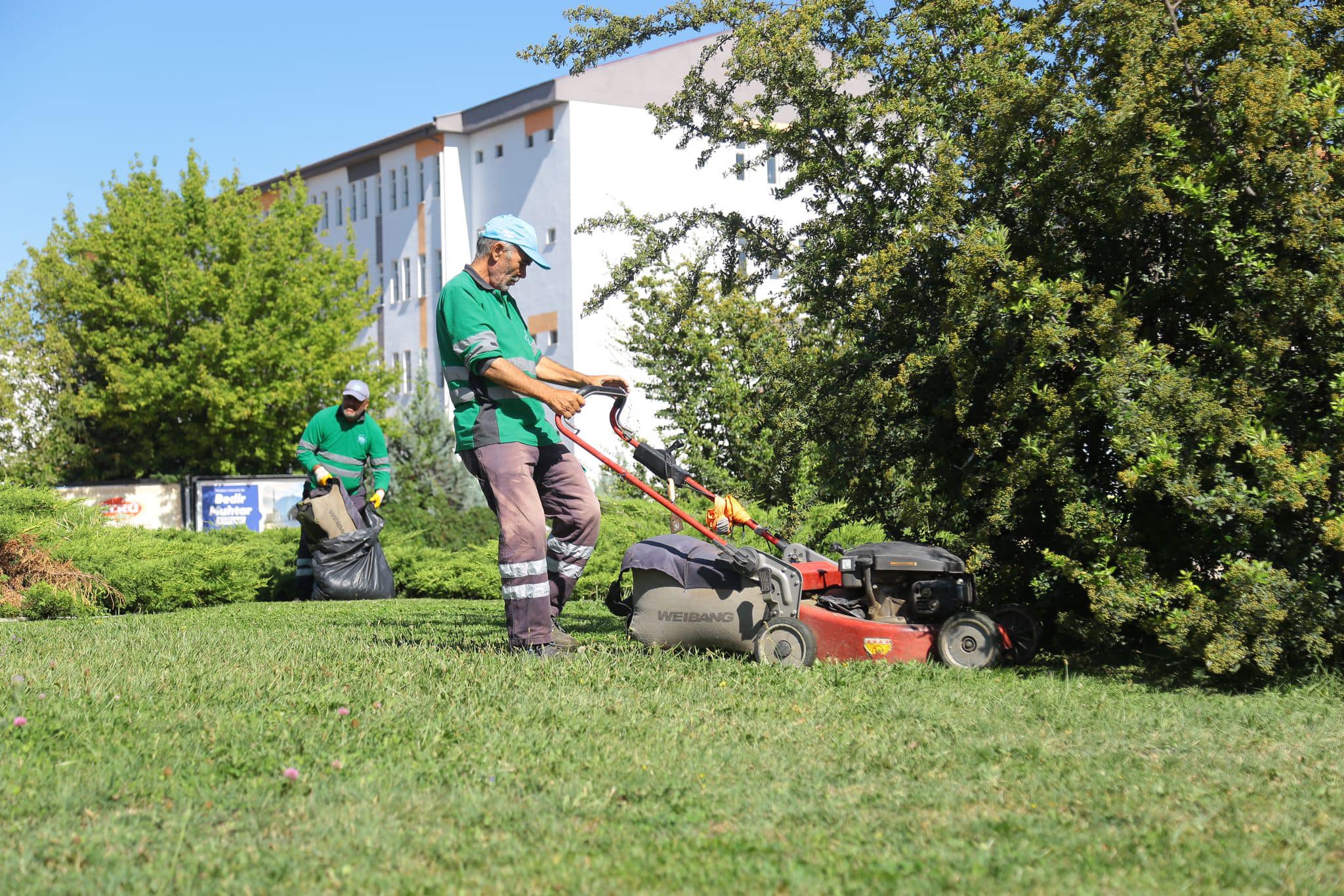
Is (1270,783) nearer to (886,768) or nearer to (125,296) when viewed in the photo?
(886,768)

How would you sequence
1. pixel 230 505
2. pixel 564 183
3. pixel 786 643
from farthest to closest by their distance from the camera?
pixel 564 183 → pixel 230 505 → pixel 786 643

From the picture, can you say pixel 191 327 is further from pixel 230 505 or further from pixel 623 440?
pixel 623 440

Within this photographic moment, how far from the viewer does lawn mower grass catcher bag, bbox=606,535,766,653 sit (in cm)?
676

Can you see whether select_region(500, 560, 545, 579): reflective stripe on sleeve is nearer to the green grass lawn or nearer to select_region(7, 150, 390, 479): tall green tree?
the green grass lawn

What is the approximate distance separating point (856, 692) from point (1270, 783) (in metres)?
1.88

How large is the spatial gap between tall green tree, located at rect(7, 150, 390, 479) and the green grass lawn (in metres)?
30.5

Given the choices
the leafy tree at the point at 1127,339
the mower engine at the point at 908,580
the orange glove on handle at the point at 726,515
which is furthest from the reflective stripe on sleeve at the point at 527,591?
the leafy tree at the point at 1127,339

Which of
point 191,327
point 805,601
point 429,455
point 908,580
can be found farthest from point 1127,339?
point 191,327

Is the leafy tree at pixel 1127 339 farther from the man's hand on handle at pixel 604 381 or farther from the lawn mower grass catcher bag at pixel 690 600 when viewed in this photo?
the man's hand on handle at pixel 604 381

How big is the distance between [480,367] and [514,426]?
0.36 m

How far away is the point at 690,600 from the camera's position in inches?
270

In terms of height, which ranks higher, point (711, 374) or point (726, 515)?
point (711, 374)

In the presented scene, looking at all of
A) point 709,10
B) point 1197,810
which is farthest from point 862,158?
point 1197,810

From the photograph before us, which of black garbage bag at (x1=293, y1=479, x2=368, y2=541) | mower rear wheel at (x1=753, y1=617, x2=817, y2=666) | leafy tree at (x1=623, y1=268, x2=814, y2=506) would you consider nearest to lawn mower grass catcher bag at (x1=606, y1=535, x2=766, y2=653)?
mower rear wheel at (x1=753, y1=617, x2=817, y2=666)
